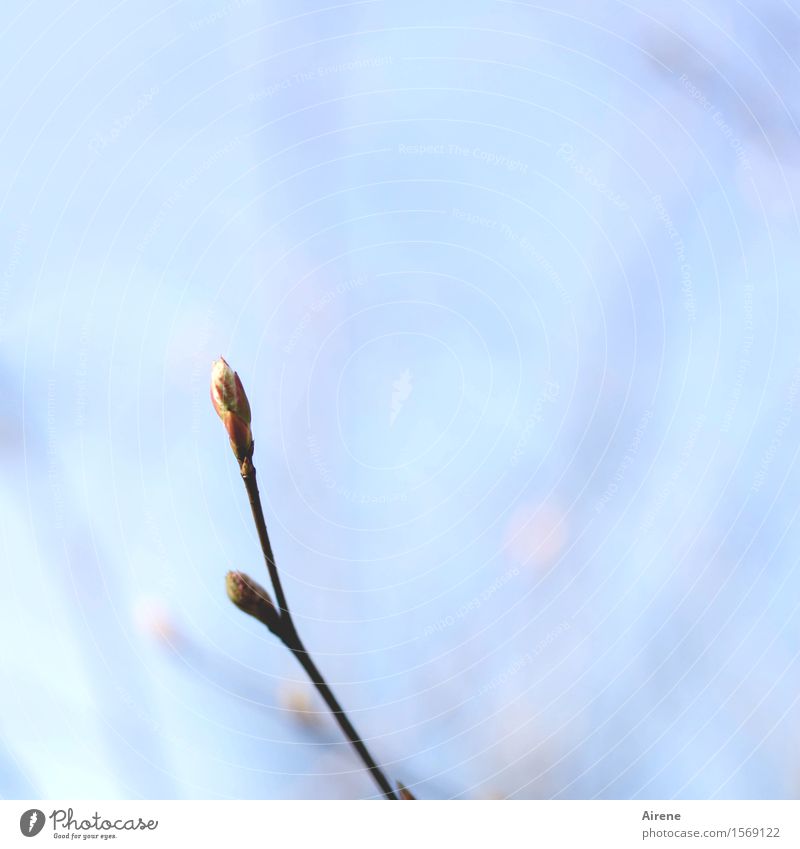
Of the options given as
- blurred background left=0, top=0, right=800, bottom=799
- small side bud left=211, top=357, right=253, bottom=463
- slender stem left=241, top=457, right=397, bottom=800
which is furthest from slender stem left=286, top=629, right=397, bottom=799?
blurred background left=0, top=0, right=800, bottom=799

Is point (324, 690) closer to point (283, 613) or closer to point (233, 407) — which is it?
point (283, 613)

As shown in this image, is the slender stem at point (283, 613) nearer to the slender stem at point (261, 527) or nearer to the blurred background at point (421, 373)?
the slender stem at point (261, 527)

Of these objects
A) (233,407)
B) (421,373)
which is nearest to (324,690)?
(233,407)

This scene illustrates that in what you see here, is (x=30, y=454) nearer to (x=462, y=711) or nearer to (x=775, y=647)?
(x=462, y=711)

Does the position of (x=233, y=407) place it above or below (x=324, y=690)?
above

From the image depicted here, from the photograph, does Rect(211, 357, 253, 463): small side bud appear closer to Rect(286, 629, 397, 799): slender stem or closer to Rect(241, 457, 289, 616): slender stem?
Rect(241, 457, 289, 616): slender stem
